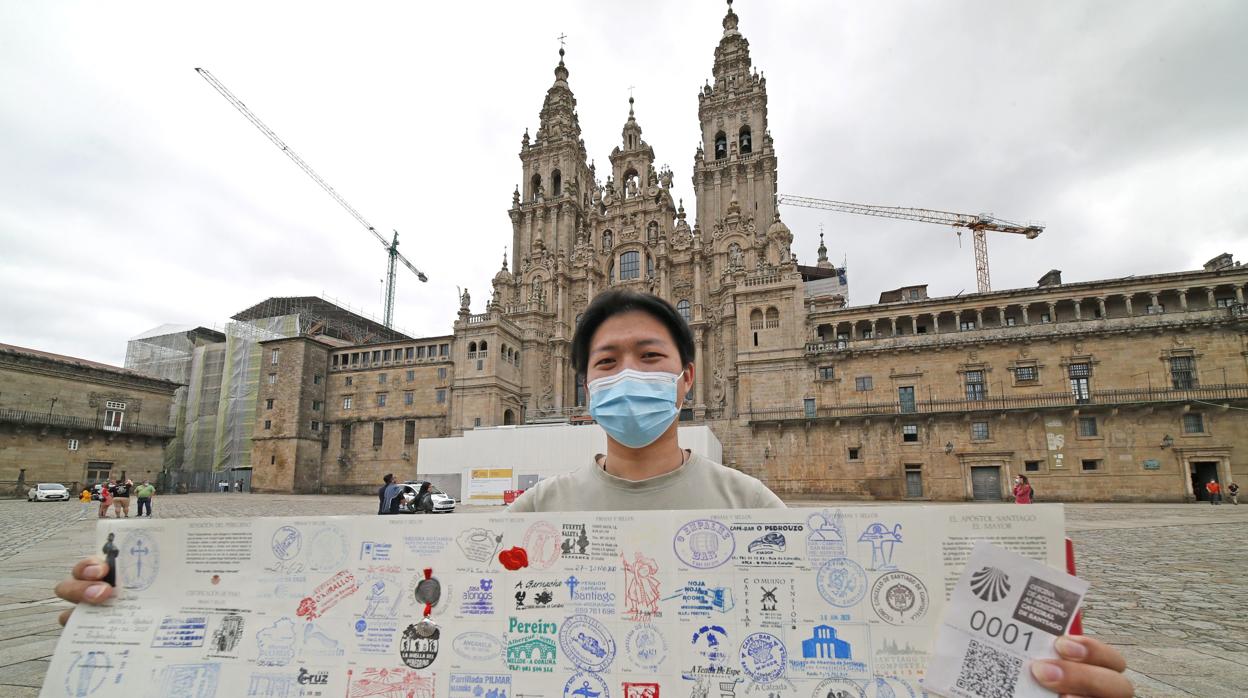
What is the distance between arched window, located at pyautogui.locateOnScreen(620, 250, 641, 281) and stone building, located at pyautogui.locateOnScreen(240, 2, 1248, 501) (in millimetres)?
240

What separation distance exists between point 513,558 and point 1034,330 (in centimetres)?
3681

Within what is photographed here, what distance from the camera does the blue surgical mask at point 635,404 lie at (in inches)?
108

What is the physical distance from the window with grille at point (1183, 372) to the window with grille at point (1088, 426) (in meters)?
4.35

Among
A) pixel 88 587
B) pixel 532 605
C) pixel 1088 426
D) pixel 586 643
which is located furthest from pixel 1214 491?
pixel 88 587

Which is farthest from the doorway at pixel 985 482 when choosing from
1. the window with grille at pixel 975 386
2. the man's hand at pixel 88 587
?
the man's hand at pixel 88 587

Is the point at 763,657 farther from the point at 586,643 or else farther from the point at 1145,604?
the point at 1145,604

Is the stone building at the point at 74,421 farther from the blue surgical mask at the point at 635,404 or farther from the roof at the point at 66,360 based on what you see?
the blue surgical mask at the point at 635,404

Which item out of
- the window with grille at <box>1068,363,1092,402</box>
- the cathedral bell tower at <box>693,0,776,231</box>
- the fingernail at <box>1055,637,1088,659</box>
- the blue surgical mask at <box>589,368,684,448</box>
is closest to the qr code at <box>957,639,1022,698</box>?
the fingernail at <box>1055,637,1088,659</box>

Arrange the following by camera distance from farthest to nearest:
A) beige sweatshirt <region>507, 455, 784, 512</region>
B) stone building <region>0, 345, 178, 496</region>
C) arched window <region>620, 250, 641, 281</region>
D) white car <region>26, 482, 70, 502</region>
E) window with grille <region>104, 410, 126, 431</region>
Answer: arched window <region>620, 250, 641, 281</region>, window with grille <region>104, 410, 126, 431</region>, stone building <region>0, 345, 178, 496</region>, white car <region>26, 482, 70, 502</region>, beige sweatshirt <region>507, 455, 784, 512</region>

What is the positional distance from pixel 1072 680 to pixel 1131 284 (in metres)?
40.1

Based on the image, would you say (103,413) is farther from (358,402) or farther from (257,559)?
(257,559)

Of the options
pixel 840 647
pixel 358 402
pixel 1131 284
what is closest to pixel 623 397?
pixel 840 647

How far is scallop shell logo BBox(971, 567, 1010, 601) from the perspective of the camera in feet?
5.87

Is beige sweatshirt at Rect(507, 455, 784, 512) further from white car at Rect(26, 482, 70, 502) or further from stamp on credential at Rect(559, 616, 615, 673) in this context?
white car at Rect(26, 482, 70, 502)
